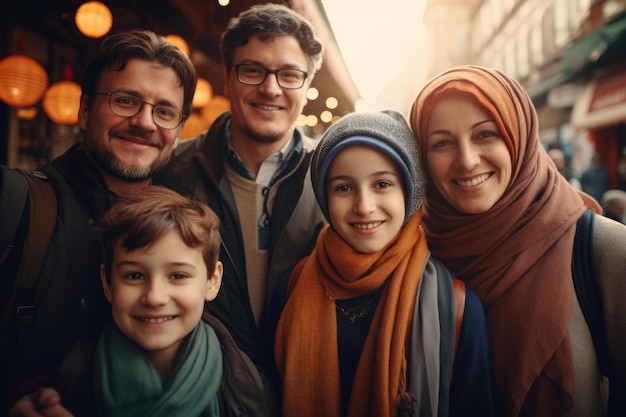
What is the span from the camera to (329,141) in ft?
5.91

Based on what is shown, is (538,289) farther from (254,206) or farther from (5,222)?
(5,222)

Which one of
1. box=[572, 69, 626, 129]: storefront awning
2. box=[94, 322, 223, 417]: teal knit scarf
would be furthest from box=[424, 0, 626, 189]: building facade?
box=[94, 322, 223, 417]: teal knit scarf

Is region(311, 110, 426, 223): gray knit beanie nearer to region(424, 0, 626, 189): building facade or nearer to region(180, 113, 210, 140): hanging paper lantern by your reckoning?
region(180, 113, 210, 140): hanging paper lantern

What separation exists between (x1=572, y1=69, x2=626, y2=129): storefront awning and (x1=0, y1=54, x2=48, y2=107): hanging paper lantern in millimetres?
11034

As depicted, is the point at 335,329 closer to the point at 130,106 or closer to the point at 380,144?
the point at 380,144

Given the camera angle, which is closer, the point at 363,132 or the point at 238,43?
the point at 363,132

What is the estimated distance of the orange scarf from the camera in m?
1.59

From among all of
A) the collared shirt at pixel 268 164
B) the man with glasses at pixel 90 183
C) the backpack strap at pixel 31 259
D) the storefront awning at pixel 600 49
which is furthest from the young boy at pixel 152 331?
the storefront awning at pixel 600 49

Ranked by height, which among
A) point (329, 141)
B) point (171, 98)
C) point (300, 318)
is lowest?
point (300, 318)

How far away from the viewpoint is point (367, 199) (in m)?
1.69

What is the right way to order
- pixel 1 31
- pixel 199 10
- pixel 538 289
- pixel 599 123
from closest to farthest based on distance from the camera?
pixel 538 289
pixel 1 31
pixel 199 10
pixel 599 123

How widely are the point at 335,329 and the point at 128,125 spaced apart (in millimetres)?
1446

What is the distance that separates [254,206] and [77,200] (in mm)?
931

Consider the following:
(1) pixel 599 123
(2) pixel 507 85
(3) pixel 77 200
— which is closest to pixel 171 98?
(3) pixel 77 200
